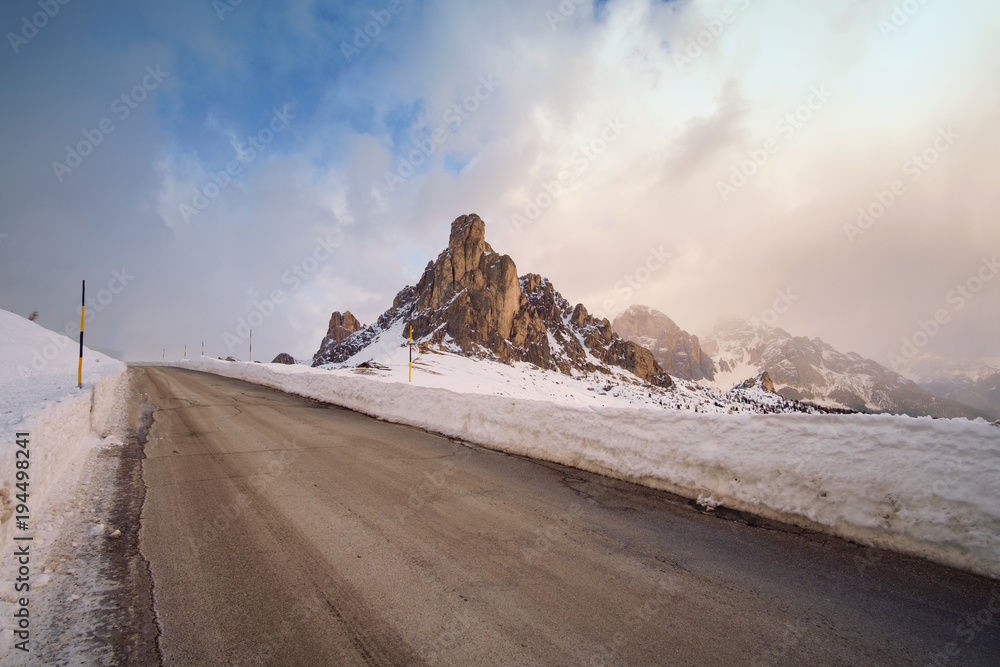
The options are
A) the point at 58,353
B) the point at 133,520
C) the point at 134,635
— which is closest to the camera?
the point at 134,635

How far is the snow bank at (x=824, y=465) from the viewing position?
11.6 ft

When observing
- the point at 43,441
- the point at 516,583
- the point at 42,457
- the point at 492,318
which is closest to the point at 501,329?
the point at 492,318

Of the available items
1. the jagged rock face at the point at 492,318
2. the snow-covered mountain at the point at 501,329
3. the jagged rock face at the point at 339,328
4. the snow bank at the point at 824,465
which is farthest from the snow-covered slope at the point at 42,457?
the jagged rock face at the point at 339,328

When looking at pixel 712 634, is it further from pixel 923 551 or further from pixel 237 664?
pixel 237 664

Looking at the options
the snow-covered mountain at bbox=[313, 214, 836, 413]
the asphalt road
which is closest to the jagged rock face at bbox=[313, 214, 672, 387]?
the snow-covered mountain at bbox=[313, 214, 836, 413]

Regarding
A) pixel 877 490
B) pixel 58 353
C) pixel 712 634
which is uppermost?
pixel 58 353

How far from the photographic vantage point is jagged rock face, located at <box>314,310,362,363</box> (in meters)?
184

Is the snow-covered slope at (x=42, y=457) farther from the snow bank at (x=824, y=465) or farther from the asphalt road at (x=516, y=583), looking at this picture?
the snow bank at (x=824, y=465)

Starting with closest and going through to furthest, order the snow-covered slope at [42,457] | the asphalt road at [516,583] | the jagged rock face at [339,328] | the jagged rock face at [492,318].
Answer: the asphalt road at [516,583] < the snow-covered slope at [42,457] < the jagged rock face at [492,318] < the jagged rock face at [339,328]

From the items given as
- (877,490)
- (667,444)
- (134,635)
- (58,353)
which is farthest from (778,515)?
(58,353)

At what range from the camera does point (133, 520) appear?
4375mm

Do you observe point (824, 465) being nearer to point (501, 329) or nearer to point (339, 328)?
point (501, 329)

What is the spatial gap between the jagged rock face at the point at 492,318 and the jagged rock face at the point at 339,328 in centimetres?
2680

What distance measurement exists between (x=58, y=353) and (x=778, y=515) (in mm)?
37076
